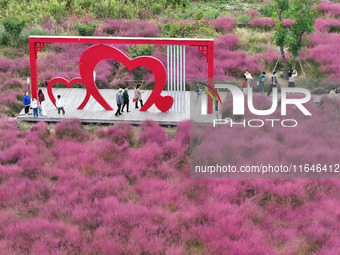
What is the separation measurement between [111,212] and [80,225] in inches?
34.7

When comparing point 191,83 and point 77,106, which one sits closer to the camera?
point 77,106

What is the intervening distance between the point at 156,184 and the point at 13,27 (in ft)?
52.9

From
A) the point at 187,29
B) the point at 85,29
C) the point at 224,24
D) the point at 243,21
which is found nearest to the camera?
the point at 187,29

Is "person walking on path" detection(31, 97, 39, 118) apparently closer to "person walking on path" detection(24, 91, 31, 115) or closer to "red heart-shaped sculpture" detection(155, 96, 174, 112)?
"person walking on path" detection(24, 91, 31, 115)

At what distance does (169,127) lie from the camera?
62.7 feet

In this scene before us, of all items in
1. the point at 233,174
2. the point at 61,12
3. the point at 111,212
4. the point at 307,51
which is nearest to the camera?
the point at 111,212

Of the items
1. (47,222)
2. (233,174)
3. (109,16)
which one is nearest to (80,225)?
(47,222)

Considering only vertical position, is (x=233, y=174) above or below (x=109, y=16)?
below

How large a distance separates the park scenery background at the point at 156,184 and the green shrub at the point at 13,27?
230 cm

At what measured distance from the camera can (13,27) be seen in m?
27.3

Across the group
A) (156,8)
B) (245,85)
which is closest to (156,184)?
(245,85)

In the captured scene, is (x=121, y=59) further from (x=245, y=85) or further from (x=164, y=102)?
(x=245, y=85)

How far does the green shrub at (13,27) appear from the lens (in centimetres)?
2709

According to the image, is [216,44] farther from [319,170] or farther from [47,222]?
[47,222]
